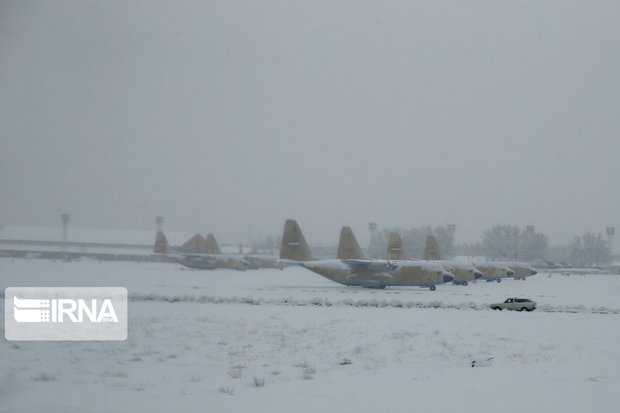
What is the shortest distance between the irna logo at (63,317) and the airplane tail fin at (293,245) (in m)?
14.6

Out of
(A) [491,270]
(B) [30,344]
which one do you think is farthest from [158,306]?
(A) [491,270]

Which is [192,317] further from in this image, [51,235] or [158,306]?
[51,235]

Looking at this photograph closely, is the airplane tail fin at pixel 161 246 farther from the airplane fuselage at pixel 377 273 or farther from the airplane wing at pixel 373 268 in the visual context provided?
the airplane wing at pixel 373 268

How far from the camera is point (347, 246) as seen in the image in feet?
135

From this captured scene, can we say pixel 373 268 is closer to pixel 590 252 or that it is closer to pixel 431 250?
pixel 431 250

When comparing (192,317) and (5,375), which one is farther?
(192,317)

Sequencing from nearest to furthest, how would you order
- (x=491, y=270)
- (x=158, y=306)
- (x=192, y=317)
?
(x=192, y=317)
(x=158, y=306)
(x=491, y=270)

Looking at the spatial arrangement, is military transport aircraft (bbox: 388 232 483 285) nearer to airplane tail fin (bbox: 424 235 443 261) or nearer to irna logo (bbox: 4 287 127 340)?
airplane tail fin (bbox: 424 235 443 261)

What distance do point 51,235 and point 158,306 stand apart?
383 ft

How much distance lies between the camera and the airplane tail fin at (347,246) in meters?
41.1

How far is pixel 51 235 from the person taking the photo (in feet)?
419

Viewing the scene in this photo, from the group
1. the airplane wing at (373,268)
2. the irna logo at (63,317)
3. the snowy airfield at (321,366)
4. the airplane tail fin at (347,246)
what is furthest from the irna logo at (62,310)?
the airplane tail fin at (347,246)

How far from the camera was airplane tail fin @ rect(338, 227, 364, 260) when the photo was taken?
4112 cm

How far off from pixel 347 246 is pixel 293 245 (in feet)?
13.3
